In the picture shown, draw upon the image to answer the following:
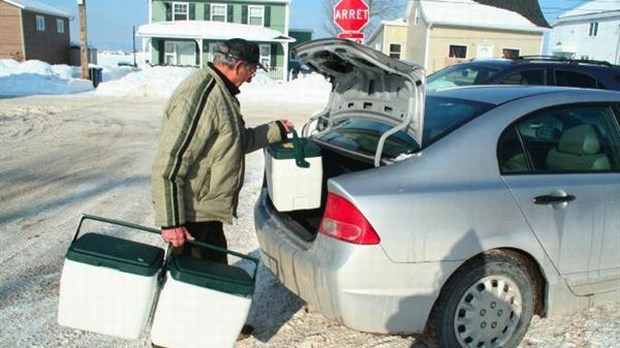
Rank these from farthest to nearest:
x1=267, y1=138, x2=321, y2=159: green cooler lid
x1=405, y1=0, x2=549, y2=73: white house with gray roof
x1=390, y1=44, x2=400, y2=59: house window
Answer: x1=390, y1=44, x2=400, y2=59: house window < x1=405, y1=0, x2=549, y2=73: white house with gray roof < x1=267, y1=138, x2=321, y2=159: green cooler lid

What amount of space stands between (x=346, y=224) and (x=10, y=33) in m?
39.4

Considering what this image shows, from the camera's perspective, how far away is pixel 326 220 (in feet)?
9.61

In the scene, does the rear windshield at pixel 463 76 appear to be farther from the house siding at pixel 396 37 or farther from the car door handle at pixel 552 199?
the house siding at pixel 396 37

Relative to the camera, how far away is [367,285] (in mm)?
2791

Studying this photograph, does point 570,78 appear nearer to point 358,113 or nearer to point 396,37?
point 358,113

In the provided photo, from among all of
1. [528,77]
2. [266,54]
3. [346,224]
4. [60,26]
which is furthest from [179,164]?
[60,26]

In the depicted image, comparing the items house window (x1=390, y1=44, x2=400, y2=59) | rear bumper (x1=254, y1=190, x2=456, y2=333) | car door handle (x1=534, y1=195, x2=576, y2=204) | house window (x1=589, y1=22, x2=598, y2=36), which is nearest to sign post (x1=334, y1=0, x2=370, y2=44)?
car door handle (x1=534, y1=195, x2=576, y2=204)

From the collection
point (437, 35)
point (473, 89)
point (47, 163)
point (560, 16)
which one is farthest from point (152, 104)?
point (560, 16)

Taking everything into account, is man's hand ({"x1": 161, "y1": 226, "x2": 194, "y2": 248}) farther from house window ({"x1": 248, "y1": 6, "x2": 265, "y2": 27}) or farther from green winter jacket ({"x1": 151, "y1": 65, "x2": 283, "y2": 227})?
house window ({"x1": 248, "y1": 6, "x2": 265, "y2": 27})

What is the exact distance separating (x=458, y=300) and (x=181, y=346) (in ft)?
4.91

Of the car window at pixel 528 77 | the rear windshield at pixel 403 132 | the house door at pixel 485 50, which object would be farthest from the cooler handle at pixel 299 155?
the house door at pixel 485 50

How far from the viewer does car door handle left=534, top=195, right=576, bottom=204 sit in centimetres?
309

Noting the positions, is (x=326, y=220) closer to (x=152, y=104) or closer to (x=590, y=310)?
(x=590, y=310)

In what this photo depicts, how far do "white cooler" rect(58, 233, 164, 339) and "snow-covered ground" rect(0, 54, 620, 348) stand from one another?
0.71 m
